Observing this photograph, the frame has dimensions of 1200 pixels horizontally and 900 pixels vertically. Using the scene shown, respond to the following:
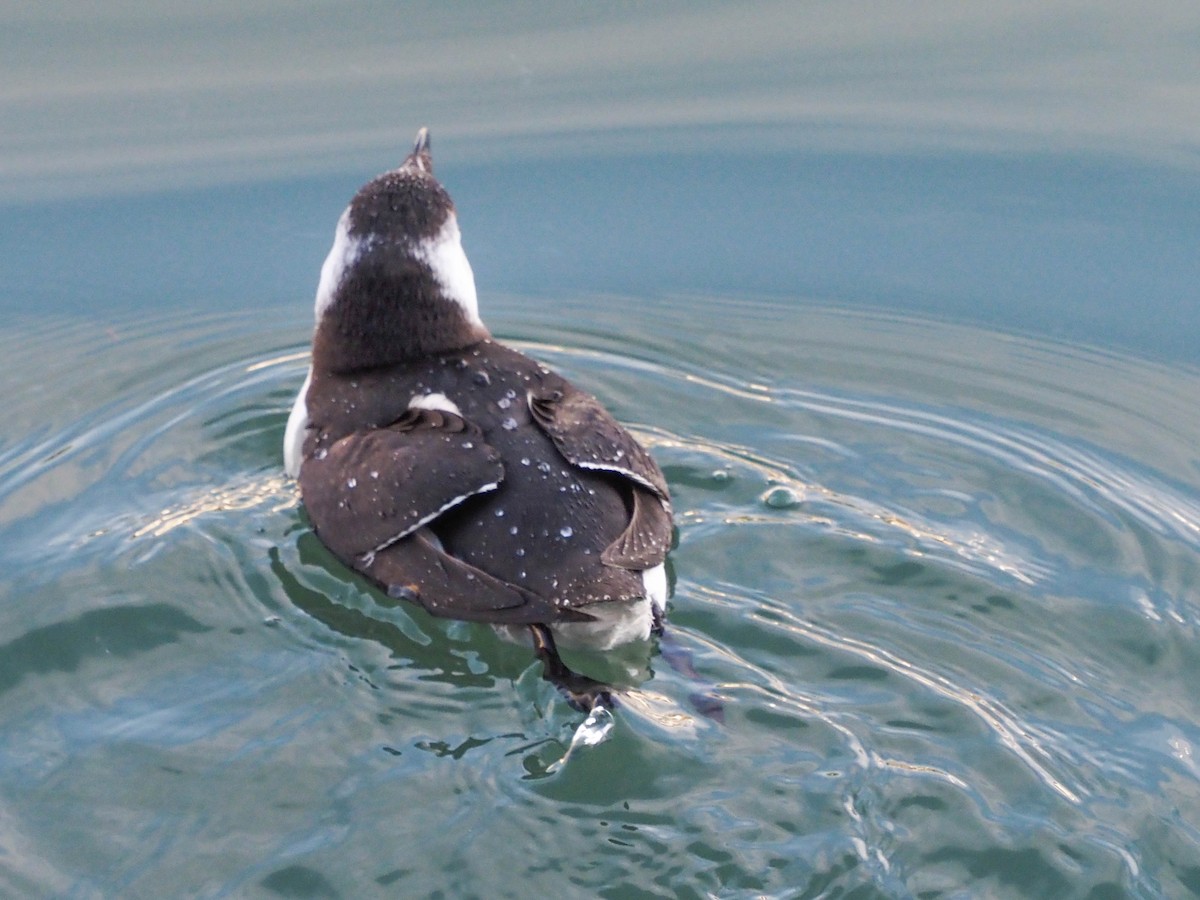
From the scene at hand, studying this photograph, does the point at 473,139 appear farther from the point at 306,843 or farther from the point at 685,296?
the point at 306,843

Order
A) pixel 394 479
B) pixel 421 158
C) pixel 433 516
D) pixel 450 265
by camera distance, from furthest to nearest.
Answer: pixel 421 158, pixel 450 265, pixel 394 479, pixel 433 516

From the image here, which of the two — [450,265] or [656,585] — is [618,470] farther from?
[450,265]

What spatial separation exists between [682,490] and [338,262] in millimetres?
1674

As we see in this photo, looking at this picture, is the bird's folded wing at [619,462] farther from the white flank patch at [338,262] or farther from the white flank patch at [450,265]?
the white flank patch at [338,262]

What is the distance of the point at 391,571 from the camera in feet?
17.8

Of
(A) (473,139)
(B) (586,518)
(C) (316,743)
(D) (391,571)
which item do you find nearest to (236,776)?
(C) (316,743)

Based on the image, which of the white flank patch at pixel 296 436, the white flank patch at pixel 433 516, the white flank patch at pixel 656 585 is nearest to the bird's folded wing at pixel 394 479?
the white flank patch at pixel 433 516

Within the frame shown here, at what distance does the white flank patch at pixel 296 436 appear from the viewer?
6262 millimetres

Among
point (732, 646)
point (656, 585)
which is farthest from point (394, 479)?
point (732, 646)

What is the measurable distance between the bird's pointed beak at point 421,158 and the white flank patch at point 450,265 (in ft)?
1.34

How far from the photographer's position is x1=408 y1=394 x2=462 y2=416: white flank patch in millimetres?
5793

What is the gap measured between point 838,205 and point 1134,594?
3102 mm

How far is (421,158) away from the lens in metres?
6.97

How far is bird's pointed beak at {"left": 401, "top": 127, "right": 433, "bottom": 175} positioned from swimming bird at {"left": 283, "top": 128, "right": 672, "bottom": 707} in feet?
0.98
